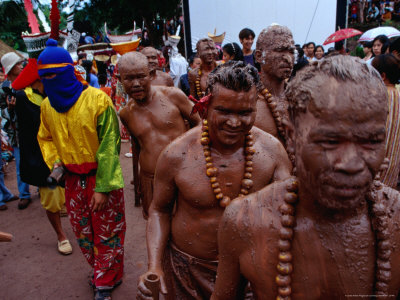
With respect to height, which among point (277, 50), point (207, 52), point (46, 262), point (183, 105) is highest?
point (277, 50)

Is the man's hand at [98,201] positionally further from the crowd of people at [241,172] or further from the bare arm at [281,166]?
the bare arm at [281,166]

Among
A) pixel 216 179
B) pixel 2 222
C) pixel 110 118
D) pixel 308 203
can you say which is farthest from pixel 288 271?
pixel 2 222

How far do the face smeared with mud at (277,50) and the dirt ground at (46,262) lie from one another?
8.48ft

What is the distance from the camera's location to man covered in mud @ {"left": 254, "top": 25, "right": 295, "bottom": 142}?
2.78 meters

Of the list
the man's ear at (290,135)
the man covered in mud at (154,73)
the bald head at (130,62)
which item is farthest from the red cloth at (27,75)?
the man's ear at (290,135)

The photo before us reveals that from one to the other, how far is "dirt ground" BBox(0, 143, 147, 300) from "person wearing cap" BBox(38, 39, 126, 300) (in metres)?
0.42

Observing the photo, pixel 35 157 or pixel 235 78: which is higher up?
pixel 235 78

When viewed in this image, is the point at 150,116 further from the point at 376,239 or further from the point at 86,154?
the point at 376,239

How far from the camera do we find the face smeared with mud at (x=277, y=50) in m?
2.82

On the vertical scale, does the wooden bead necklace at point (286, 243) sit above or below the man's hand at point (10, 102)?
above

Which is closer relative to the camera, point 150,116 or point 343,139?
point 343,139

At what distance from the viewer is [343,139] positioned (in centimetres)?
92

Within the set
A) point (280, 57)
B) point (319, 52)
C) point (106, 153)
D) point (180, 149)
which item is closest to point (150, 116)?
point (106, 153)

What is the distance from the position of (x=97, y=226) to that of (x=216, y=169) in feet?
6.21
